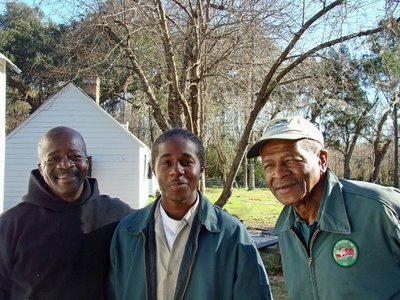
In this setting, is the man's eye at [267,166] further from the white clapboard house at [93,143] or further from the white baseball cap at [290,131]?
the white clapboard house at [93,143]

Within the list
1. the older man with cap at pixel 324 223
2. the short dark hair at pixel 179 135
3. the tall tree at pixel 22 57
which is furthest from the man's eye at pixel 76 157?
the tall tree at pixel 22 57

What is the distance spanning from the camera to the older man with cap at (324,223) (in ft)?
6.72

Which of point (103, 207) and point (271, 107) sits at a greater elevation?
point (271, 107)

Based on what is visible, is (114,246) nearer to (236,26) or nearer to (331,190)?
(331,190)

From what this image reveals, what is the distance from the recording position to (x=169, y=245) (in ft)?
7.95

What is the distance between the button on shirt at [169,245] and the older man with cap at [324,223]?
0.54 m

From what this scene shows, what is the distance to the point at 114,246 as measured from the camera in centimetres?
254

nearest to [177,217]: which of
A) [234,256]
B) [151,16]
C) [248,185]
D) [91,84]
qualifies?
[234,256]

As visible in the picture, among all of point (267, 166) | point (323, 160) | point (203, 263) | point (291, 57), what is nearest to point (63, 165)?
point (203, 263)

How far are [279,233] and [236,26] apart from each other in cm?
635

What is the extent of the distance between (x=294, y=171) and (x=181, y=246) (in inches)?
28.7

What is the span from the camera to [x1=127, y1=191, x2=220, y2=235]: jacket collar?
7.83 ft

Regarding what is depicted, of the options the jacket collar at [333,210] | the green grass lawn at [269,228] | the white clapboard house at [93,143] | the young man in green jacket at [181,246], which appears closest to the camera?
the jacket collar at [333,210]

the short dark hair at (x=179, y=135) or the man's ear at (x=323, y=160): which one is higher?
the short dark hair at (x=179, y=135)
